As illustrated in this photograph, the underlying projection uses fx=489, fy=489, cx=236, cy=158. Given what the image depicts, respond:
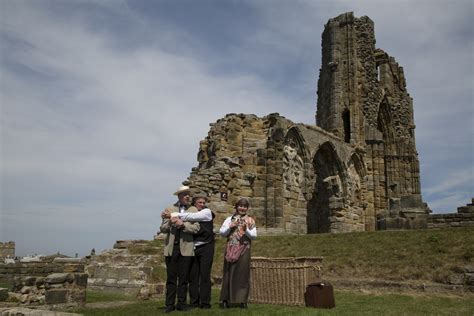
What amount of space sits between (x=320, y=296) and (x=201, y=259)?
5.55ft

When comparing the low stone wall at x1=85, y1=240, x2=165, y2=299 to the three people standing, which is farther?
the low stone wall at x1=85, y1=240, x2=165, y2=299

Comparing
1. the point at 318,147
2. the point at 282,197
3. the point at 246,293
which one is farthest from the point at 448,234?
the point at 318,147

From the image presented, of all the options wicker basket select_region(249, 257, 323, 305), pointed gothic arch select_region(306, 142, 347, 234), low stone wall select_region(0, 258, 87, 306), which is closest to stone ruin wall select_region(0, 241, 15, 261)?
pointed gothic arch select_region(306, 142, 347, 234)

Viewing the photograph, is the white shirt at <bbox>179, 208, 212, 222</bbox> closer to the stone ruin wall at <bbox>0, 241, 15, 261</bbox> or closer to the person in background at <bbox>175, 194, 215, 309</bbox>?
the person in background at <bbox>175, 194, 215, 309</bbox>

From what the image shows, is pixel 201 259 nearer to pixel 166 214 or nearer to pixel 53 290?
pixel 166 214

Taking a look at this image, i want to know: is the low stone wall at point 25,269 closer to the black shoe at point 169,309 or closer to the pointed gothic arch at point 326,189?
the black shoe at point 169,309

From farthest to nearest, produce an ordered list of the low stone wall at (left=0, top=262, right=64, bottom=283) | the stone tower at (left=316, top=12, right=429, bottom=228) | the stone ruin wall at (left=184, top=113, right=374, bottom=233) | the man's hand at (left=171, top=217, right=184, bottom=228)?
1. the stone tower at (left=316, top=12, right=429, bottom=228)
2. the stone ruin wall at (left=184, top=113, right=374, bottom=233)
3. the low stone wall at (left=0, top=262, right=64, bottom=283)
4. the man's hand at (left=171, top=217, right=184, bottom=228)

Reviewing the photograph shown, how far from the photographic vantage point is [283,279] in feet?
23.3

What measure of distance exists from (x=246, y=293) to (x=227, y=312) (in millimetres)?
481

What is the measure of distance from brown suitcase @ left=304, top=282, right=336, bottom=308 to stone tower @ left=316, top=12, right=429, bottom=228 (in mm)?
20080

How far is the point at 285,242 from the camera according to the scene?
502 inches

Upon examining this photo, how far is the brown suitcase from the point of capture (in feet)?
21.6

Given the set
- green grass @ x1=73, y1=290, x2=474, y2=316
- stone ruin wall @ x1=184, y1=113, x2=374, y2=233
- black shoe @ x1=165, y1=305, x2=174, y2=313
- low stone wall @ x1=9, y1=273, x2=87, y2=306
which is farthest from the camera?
stone ruin wall @ x1=184, y1=113, x2=374, y2=233

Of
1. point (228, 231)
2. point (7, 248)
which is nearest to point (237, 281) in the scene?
point (228, 231)
